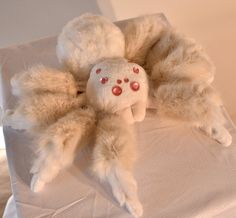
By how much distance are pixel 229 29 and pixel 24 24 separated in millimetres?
667

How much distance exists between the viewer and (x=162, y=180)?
0.64 m

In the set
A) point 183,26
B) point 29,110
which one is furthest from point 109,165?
point 183,26

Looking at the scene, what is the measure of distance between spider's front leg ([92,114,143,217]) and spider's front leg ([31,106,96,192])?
3cm

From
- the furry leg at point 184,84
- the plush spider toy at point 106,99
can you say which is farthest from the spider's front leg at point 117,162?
the furry leg at point 184,84

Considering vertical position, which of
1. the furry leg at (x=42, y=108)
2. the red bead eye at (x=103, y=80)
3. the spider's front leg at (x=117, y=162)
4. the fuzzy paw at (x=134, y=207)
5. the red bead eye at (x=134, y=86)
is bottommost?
the fuzzy paw at (x=134, y=207)

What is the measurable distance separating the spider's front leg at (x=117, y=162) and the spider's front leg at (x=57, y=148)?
0.03 m

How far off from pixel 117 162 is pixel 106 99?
4.6 inches

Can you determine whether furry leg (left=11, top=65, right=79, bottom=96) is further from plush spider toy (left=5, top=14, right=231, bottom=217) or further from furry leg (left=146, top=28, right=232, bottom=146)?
furry leg (left=146, top=28, right=232, bottom=146)

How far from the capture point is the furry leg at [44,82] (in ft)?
2.24

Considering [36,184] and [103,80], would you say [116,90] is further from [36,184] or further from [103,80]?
[36,184]

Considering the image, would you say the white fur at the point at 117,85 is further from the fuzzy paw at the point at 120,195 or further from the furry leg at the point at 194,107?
the fuzzy paw at the point at 120,195

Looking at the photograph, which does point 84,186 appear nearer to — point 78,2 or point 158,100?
point 158,100

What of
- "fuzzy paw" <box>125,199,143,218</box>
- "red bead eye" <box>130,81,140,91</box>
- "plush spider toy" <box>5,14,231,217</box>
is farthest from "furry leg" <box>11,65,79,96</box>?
"fuzzy paw" <box>125,199,143,218</box>

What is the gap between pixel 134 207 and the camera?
1.92 feet
